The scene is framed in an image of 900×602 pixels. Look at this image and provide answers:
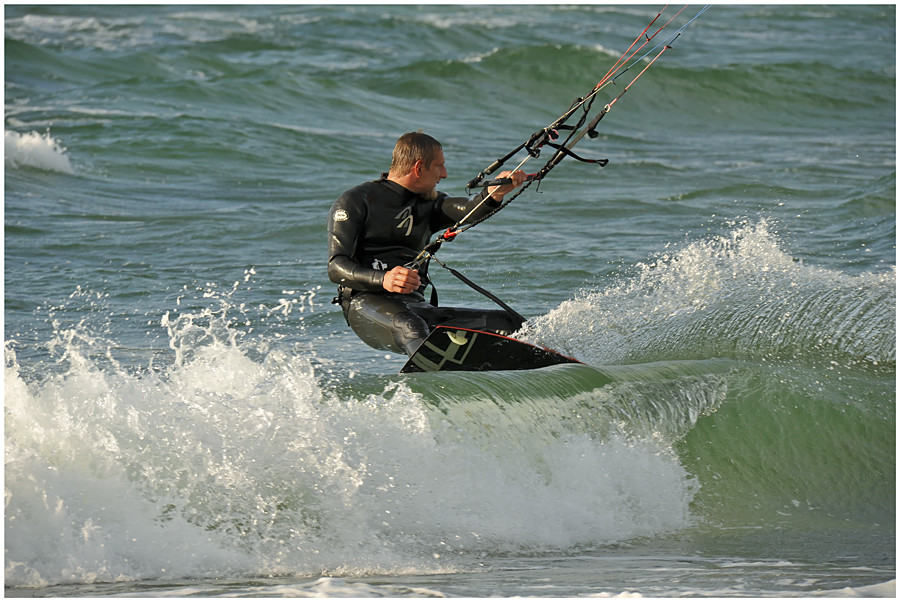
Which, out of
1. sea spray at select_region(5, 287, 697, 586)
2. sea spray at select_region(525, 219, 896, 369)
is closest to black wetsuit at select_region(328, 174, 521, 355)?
sea spray at select_region(5, 287, 697, 586)

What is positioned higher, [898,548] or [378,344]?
[378,344]

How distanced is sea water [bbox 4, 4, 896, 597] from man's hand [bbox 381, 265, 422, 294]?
512 mm

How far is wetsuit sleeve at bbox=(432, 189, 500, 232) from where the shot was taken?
5809 mm

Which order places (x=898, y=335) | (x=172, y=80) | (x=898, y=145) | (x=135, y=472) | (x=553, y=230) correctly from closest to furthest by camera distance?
(x=135, y=472) → (x=898, y=335) → (x=553, y=230) → (x=898, y=145) → (x=172, y=80)

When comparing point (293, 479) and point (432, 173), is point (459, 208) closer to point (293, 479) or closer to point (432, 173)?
point (432, 173)

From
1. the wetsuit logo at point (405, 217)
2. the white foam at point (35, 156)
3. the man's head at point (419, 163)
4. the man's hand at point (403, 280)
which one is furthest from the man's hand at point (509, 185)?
the white foam at point (35, 156)

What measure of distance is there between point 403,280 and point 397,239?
2.13 ft

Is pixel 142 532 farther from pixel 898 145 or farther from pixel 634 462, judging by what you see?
pixel 898 145

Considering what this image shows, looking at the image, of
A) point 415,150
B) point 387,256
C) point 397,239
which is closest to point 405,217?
point 397,239

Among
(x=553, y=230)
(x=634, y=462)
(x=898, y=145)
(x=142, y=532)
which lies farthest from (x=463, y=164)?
(x=142, y=532)

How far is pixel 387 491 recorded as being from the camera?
490cm

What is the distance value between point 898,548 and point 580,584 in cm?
162

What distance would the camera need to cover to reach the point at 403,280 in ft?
17.7

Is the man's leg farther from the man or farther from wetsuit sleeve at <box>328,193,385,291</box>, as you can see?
wetsuit sleeve at <box>328,193,385,291</box>
